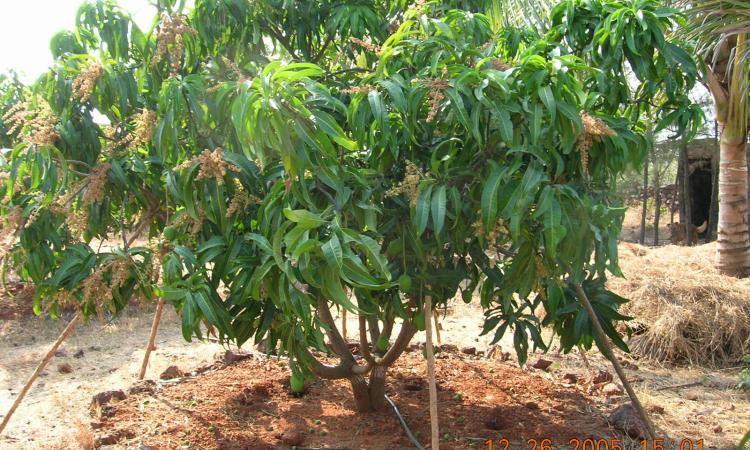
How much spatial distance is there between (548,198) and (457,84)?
0.45m

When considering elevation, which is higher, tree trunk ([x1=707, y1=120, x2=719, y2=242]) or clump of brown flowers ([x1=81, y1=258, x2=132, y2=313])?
tree trunk ([x1=707, y1=120, x2=719, y2=242])

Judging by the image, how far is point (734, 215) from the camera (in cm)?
652

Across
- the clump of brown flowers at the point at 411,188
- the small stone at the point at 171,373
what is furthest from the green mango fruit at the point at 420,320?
the small stone at the point at 171,373

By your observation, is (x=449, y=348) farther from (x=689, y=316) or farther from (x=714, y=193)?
(x=714, y=193)

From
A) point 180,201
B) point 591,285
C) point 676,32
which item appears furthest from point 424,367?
point 676,32

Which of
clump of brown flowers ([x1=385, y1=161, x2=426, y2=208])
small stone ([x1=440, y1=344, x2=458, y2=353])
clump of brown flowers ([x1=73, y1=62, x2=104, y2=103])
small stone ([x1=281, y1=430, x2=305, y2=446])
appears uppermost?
clump of brown flowers ([x1=73, y1=62, x2=104, y2=103])

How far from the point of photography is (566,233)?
2156mm

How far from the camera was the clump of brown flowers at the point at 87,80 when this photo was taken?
2580mm

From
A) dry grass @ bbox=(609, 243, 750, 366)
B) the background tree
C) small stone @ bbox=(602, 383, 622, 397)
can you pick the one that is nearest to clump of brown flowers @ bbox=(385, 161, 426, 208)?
small stone @ bbox=(602, 383, 622, 397)

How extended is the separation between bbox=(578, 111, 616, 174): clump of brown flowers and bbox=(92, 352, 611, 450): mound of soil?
183 cm

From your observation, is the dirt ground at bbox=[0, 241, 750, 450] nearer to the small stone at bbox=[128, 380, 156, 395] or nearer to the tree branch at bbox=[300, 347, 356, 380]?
the small stone at bbox=[128, 380, 156, 395]

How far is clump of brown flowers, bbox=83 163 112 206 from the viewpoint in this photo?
8.33ft

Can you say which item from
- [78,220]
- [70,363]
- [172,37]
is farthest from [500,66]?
[70,363]

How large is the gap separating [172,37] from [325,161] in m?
0.90
